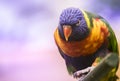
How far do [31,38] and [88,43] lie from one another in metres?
0.34

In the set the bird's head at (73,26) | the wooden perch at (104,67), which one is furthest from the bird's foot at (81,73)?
the wooden perch at (104,67)

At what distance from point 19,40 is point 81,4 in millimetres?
333

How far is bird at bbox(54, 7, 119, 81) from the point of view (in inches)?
36.6

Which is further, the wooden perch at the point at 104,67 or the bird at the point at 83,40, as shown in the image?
the bird at the point at 83,40

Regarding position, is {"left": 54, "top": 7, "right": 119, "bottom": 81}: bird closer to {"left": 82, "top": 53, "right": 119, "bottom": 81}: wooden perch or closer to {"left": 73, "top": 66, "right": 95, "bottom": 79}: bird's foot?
{"left": 73, "top": 66, "right": 95, "bottom": 79}: bird's foot

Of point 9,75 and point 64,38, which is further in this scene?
point 9,75

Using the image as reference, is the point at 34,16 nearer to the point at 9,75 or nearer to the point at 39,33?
the point at 39,33

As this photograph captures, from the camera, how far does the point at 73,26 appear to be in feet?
3.04

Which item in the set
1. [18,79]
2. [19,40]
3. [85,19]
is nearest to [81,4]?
[85,19]

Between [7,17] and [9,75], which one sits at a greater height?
[7,17]

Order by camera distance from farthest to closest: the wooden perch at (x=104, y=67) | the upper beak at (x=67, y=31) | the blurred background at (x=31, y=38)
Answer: the blurred background at (x=31, y=38) → the upper beak at (x=67, y=31) → the wooden perch at (x=104, y=67)

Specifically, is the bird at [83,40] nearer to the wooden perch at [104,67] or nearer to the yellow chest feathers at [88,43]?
the yellow chest feathers at [88,43]

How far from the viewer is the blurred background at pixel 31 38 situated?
1.16 metres

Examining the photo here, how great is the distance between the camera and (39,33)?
1.18 metres
